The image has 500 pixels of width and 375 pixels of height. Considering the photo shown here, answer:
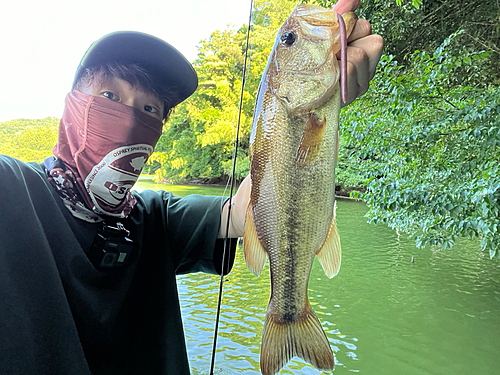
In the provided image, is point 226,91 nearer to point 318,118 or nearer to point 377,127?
point 377,127

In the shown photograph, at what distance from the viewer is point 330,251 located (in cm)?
135

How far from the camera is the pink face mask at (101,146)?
1534 mm

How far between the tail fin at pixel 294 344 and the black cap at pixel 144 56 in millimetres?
1174

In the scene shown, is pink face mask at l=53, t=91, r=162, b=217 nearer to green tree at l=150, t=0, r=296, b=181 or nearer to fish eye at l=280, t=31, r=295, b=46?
fish eye at l=280, t=31, r=295, b=46

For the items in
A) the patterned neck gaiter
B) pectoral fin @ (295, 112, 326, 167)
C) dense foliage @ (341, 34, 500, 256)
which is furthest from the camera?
dense foliage @ (341, 34, 500, 256)

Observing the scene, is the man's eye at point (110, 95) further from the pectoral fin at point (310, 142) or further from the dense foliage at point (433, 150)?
the dense foliage at point (433, 150)

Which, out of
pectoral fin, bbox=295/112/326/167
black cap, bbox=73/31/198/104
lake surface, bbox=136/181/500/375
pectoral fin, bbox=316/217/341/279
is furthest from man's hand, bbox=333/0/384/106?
lake surface, bbox=136/181/500/375

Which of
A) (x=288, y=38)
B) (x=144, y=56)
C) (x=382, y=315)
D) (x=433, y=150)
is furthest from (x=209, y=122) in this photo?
(x=288, y=38)

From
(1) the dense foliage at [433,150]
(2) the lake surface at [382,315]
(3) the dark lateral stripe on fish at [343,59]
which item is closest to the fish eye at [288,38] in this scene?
(3) the dark lateral stripe on fish at [343,59]

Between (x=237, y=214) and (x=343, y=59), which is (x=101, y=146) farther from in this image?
(x=343, y=59)

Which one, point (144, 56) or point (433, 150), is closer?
point (144, 56)

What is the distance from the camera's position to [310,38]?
1287mm

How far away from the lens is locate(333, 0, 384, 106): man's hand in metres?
1.26

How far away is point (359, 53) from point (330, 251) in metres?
0.72
